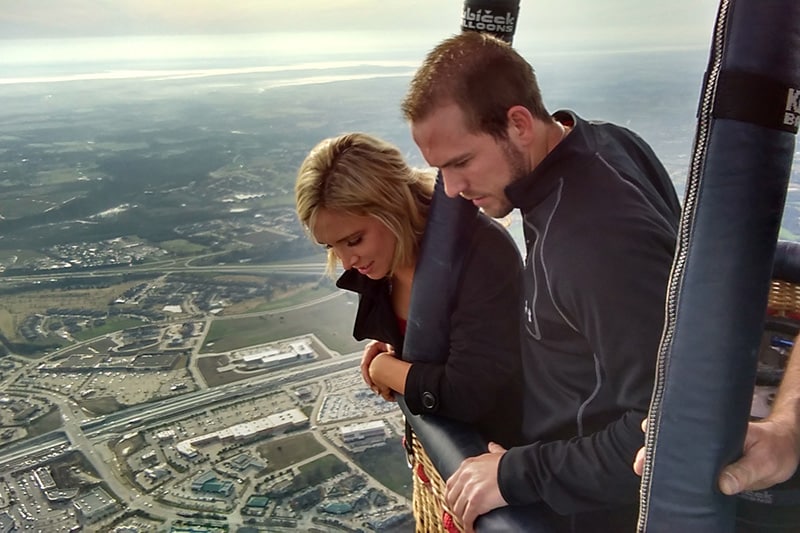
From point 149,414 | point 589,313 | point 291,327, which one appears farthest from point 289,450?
point 589,313

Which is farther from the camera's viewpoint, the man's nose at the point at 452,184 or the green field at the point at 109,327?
the green field at the point at 109,327

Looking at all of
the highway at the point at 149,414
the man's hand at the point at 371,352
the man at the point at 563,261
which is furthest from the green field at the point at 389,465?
the man at the point at 563,261

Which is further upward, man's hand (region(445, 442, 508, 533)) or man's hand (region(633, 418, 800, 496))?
man's hand (region(633, 418, 800, 496))

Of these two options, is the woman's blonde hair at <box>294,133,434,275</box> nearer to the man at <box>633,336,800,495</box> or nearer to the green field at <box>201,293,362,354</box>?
the man at <box>633,336,800,495</box>

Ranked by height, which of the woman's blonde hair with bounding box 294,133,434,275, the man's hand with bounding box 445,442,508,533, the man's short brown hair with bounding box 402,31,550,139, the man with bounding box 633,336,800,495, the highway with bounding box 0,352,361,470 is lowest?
the highway with bounding box 0,352,361,470

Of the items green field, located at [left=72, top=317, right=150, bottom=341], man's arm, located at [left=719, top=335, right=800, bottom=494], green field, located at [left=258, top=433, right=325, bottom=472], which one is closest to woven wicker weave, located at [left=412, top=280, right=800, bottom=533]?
man's arm, located at [left=719, top=335, right=800, bottom=494]

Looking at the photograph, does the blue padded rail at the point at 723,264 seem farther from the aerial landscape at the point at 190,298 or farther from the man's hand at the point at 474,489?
the aerial landscape at the point at 190,298

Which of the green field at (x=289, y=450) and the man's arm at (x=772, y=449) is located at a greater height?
the man's arm at (x=772, y=449)
